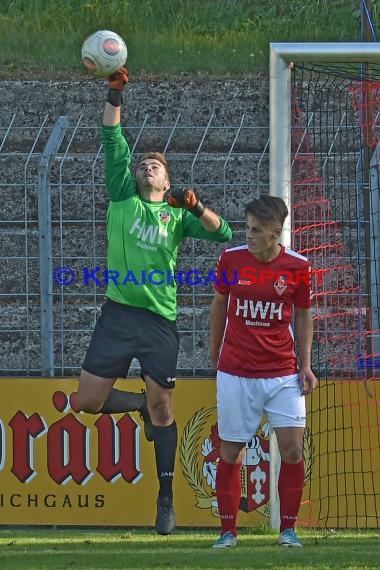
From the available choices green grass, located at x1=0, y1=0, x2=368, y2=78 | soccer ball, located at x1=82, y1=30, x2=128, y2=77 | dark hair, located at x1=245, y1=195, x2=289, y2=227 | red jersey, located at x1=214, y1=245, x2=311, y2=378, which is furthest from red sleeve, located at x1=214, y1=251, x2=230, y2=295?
green grass, located at x1=0, y1=0, x2=368, y2=78

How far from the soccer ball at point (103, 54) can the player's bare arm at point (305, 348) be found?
1.65 m

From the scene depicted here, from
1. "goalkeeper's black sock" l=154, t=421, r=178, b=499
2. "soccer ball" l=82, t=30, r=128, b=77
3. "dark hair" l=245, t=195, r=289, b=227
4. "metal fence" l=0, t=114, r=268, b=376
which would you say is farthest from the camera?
"metal fence" l=0, t=114, r=268, b=376

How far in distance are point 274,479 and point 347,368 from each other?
71.3 inches

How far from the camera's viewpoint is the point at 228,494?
22.1 ft

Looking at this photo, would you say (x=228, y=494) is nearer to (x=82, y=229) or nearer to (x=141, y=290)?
(x=141, y=290)

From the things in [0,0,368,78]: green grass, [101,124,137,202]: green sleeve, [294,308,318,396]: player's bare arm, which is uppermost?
[0,0,368,78]: green grass

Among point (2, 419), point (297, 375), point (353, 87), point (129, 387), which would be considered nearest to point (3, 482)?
point (2, 419)

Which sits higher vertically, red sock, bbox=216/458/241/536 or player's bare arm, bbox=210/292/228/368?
player's bare arm, bbox=210/292/228/368

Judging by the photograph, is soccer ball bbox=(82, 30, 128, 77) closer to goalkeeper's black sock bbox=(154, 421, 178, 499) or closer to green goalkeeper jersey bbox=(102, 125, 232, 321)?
green goalkeeper jersey bbox=(102, 125, 232, 321)

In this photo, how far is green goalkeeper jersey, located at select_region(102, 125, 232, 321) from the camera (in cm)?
721

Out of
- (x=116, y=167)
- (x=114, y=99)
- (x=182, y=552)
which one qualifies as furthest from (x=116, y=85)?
(x=182, y=552)

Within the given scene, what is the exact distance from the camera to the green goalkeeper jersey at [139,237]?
721 cm

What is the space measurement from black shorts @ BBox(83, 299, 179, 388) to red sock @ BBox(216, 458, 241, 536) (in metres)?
0.71

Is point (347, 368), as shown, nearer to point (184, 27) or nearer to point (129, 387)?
point (129, 387)
